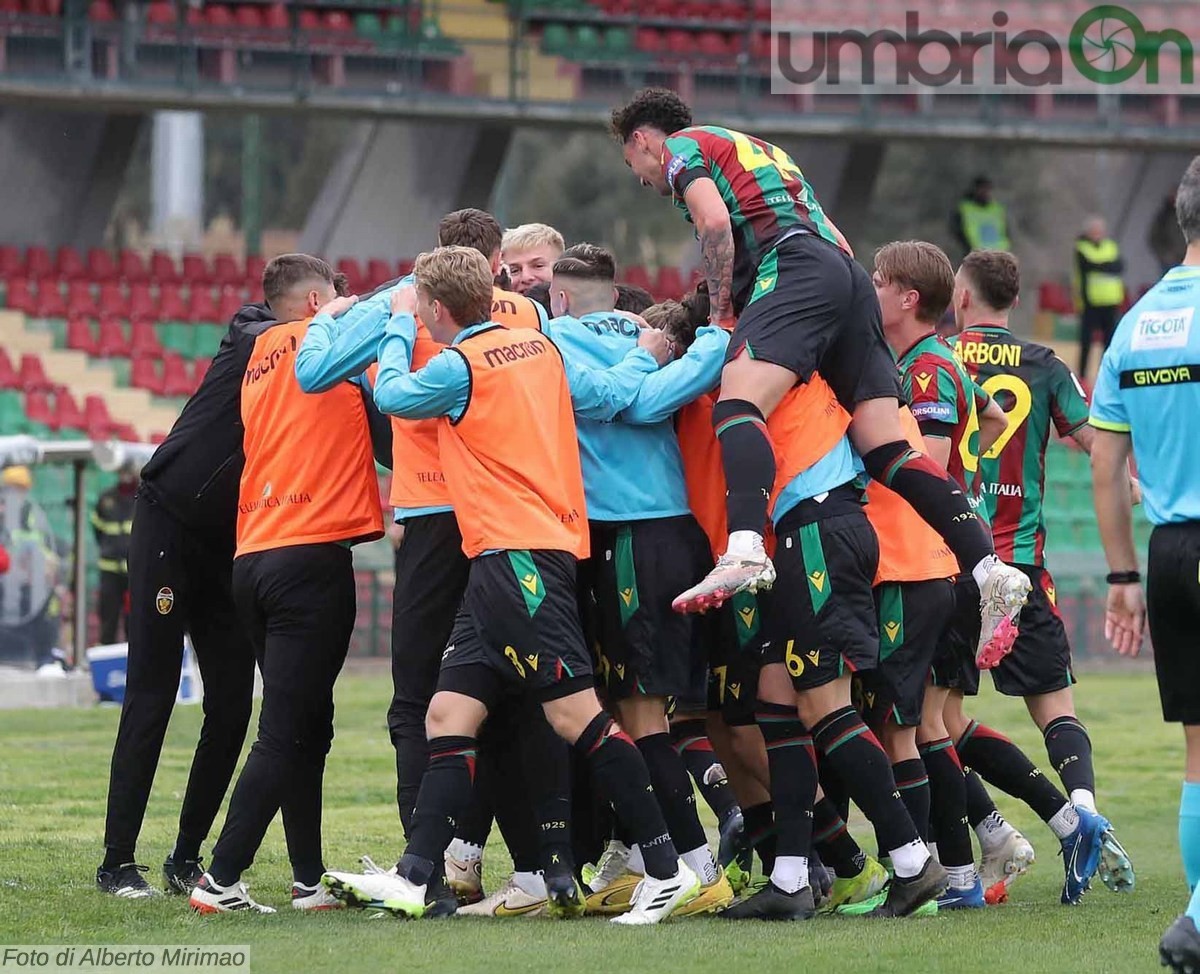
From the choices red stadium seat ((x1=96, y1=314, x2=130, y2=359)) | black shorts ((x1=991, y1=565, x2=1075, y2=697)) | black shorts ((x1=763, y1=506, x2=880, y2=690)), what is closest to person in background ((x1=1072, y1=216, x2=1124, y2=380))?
red stadium seat ((x1=96, y1=314, x2=130, y2=359))

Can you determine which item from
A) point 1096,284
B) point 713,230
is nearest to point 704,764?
point 713,230

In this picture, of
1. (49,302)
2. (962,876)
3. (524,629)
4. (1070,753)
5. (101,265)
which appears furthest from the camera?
(101,265)

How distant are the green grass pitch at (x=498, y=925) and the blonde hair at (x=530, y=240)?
232cm

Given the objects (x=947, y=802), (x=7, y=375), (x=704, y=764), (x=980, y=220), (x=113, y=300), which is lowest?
(x=947, y=802)

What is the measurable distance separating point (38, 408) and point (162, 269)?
5.56 metres

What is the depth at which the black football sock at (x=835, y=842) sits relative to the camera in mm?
6367

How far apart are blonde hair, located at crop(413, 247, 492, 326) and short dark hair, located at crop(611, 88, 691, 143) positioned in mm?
864

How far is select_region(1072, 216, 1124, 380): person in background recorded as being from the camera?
2550 cm

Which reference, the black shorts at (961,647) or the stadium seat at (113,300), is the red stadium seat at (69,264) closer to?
the stadium seat at (113,300)

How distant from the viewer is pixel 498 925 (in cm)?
575

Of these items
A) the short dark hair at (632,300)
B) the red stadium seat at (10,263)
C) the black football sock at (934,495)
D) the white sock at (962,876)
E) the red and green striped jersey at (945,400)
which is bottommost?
the white sock at (962,876)

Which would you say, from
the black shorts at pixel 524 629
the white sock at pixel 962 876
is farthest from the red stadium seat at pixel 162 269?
the black shorts at pixel 524 629

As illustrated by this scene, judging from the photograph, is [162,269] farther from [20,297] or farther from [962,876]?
[962,876]

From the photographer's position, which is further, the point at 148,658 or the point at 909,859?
the point at 148,658
